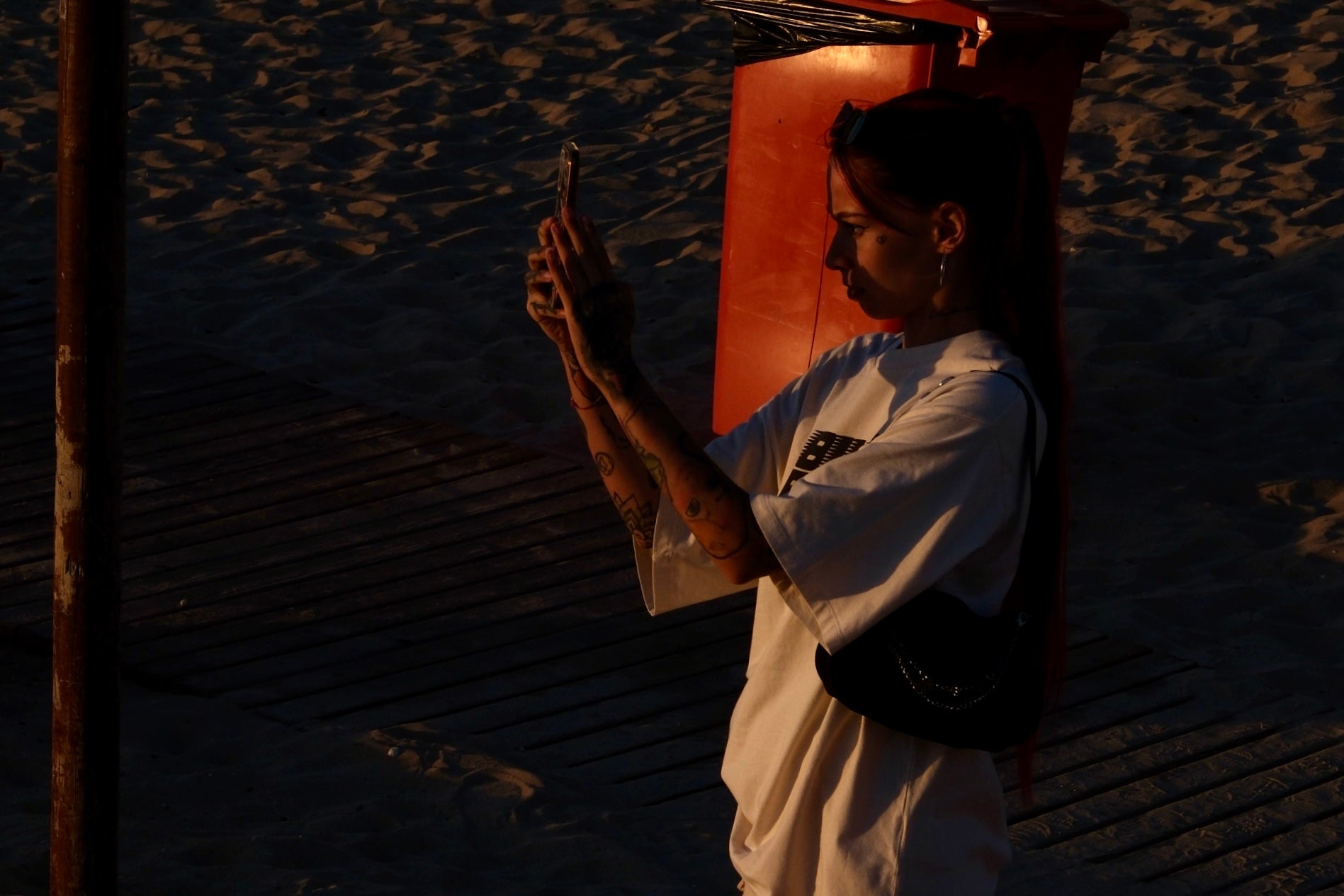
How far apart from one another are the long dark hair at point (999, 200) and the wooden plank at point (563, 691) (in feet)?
7.40

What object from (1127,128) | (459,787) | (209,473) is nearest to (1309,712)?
(459,787)

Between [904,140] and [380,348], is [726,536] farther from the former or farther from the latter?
[380,348]

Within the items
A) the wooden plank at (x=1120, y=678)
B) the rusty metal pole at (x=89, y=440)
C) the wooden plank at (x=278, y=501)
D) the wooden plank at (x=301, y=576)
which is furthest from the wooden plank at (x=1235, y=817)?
the wooden plank at (x=278, y=501)

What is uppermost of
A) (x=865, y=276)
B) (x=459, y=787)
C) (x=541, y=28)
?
(x=865, y=276)

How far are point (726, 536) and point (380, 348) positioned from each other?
15.2 feet

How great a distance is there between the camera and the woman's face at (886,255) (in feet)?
6.75

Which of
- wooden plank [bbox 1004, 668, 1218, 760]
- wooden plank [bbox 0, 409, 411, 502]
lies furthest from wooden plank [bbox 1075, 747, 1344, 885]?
wooden plank [bbox 0, 409, 411, 502]

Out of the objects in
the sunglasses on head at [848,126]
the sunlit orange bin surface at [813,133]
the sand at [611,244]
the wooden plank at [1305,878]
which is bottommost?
the sand at [611,244]

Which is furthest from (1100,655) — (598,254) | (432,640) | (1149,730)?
(598,254)

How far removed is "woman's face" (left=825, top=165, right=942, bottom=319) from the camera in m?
2.06

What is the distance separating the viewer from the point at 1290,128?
7984 millimetres

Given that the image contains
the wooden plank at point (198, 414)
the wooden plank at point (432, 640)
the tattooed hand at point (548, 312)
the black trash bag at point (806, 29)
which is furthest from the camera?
the wooden plank at point (198, 414)

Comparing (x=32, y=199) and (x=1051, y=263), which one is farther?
(x=32, y=199)

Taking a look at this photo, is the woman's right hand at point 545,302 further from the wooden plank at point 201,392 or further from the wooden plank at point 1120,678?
the wooden plank at point 201,392
